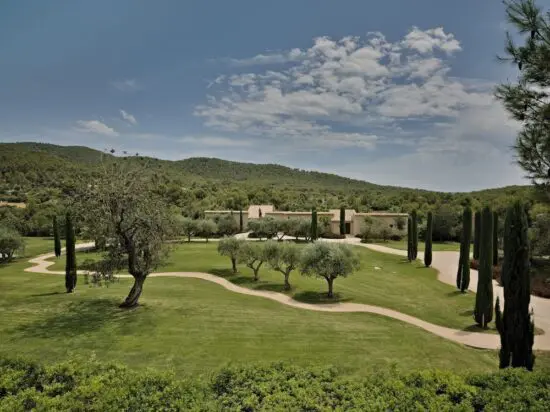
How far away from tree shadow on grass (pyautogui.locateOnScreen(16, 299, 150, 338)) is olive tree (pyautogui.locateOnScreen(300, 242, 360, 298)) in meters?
10.6

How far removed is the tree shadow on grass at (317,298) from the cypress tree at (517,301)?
11504 mm

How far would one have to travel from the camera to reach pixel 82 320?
18609mm

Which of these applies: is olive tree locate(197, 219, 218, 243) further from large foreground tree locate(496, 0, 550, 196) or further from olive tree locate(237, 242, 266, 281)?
large foreground tree locate(496, 0, 550, 196)

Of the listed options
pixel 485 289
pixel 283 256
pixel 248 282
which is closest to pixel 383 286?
pixel 283 256

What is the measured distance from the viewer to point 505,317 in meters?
13.8

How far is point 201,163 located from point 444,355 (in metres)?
144

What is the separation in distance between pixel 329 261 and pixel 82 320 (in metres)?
14.7

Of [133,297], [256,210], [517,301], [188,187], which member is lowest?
[133,297]

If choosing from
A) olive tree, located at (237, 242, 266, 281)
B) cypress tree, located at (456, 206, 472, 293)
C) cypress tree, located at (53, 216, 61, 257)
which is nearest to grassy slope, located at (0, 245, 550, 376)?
olive tree, located at (237, 242, 266, 281)

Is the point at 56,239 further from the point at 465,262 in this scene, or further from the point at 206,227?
the point at 465,262

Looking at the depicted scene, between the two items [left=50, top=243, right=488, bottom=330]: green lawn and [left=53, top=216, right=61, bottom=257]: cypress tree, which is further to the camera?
[left=53, top=216, right=61, bottom=257]: cypress tree

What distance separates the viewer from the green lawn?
909 inches

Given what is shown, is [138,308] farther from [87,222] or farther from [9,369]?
[9,369]

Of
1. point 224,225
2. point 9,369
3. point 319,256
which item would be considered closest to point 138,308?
point 319,256
